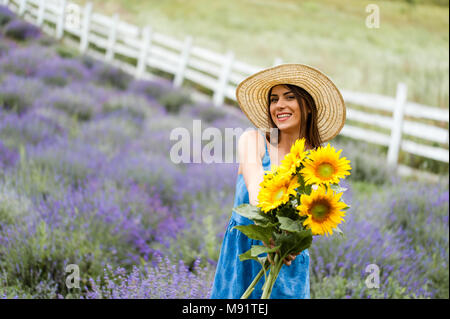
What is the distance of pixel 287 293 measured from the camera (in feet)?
4.79

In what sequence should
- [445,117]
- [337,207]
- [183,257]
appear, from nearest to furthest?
[337,207], [183,257], [445,117]

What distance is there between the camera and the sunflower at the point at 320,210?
933mm

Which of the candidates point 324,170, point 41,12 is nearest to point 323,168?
point 324,170

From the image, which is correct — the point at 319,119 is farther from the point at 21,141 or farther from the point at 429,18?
the point at 429,18

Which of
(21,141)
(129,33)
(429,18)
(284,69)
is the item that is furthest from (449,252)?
(429,18)

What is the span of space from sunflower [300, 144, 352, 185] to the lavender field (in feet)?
1.33

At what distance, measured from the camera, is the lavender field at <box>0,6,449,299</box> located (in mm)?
2334

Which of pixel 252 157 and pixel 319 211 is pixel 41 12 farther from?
pixel 319 211

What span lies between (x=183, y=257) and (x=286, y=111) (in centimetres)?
160

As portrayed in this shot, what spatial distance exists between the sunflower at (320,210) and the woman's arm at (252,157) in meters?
0.42

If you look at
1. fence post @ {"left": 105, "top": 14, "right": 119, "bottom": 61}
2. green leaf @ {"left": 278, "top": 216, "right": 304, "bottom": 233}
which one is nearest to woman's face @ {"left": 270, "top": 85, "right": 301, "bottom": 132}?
green leaf @ {"left": 278, "top": 216, "right": 304, "bottom": 233}

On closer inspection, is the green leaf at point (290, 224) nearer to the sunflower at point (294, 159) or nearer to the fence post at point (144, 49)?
the sunflower at point (294, 159)

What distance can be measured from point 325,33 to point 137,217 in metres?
18.3

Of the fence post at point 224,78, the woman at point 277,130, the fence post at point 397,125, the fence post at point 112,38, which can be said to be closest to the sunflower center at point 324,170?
the woman at point 277,130
